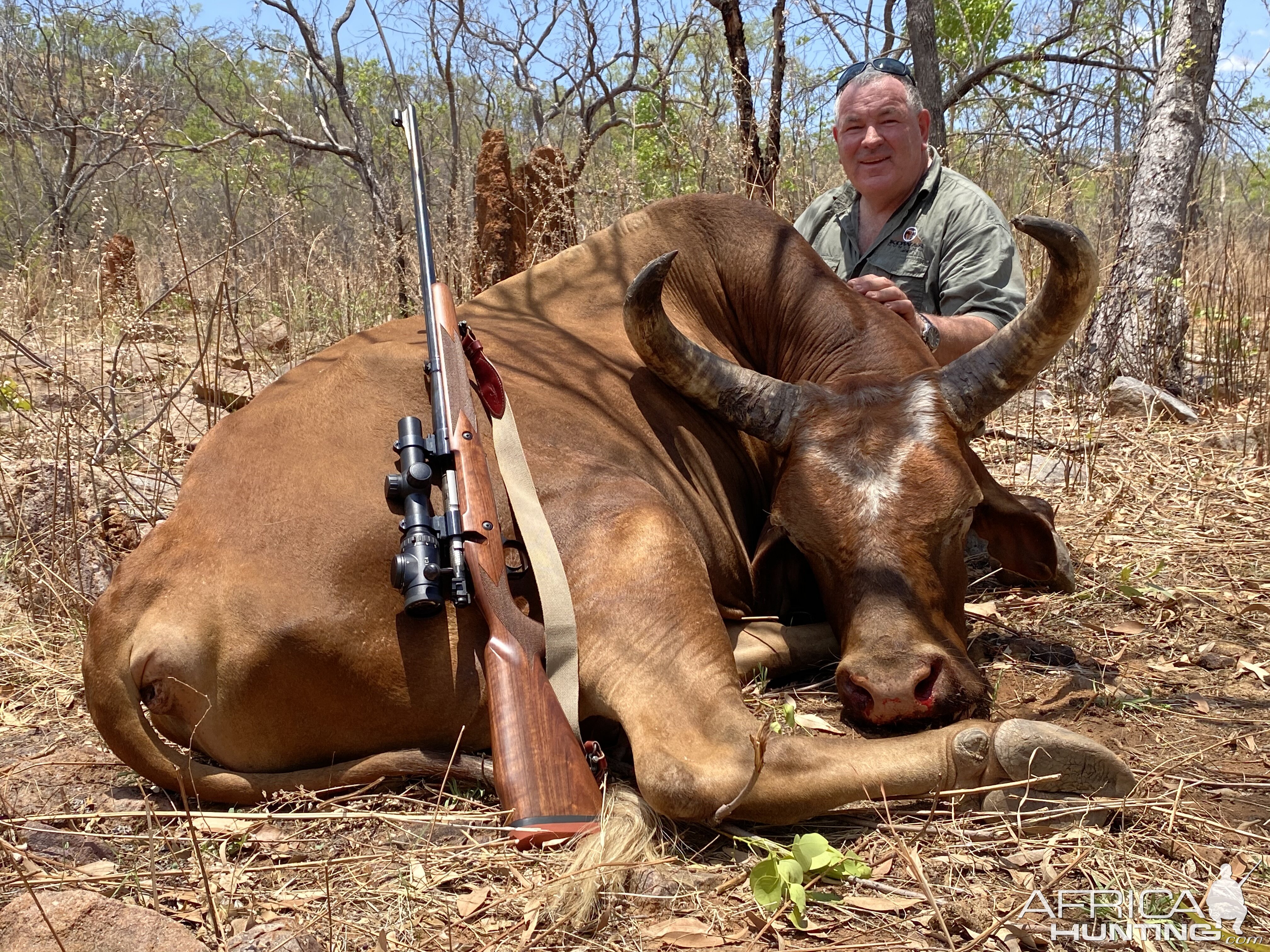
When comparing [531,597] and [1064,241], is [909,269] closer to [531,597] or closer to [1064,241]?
[1064,241]

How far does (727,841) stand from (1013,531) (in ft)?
5.85

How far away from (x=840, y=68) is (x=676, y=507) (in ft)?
36.4

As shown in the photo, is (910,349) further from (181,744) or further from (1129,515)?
(181,744)

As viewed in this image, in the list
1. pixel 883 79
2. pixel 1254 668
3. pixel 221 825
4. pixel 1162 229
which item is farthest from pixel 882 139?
pixel 221 825

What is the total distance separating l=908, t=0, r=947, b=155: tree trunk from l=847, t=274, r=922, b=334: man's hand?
391cm

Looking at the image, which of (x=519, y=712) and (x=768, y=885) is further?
(x=519, y=712)

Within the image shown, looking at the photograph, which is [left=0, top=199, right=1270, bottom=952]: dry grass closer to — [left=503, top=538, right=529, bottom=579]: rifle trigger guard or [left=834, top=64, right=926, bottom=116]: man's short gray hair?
[left=503, top=538, right=529, bottom=579]: rifle trigger guard

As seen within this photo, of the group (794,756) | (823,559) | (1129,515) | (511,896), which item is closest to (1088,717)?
(823,559)

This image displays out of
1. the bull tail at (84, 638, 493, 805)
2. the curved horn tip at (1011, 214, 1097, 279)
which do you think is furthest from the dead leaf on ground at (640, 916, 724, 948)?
the curved horn tip at (1011, 214, 1097, 279)

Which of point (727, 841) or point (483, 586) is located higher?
point (483, 586)

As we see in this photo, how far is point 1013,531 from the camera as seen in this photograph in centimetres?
368

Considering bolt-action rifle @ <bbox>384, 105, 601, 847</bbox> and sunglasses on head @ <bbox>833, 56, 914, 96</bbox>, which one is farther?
sunglasses on head @ <bbox>833, 56, 914, 96</bbox>

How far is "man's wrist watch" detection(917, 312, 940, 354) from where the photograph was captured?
4.50 metres

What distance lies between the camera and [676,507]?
11.4ft
